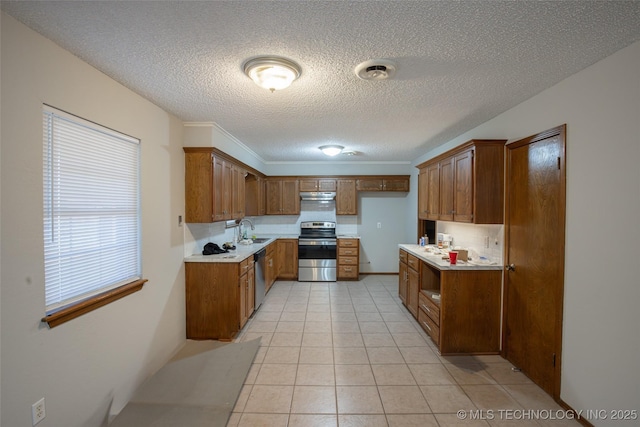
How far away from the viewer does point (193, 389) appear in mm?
2322

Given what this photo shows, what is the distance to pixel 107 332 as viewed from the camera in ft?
6.64

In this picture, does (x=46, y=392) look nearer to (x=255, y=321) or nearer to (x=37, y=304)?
(x=37, y=304)

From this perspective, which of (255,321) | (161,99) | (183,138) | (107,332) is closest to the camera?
(107,332)

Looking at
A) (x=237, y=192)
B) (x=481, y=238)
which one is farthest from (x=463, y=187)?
(x=237, y=192)

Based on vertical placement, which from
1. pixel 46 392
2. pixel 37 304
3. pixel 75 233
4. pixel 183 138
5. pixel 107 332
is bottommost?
pixel 46 392

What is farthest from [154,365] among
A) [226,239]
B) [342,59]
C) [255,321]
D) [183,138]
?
[342,59]

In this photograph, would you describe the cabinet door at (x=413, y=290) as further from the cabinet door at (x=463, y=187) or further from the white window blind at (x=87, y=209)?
the white window blind at (x=87, y=209)

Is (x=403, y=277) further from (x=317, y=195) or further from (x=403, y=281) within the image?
(x=317, y=195)

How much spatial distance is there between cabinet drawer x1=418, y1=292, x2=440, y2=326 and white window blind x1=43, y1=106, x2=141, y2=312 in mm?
3032

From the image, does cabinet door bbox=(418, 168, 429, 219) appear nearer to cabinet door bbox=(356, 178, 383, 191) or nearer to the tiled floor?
cabinet door bbox=(356, 178, 383, 191)

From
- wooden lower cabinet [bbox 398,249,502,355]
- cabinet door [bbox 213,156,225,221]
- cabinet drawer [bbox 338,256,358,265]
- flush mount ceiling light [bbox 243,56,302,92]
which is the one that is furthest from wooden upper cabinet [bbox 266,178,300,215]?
flush mount ceiling light [bbox 243,56,302,92]

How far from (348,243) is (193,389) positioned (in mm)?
3809

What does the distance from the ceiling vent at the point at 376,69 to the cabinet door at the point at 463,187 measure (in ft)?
5.01

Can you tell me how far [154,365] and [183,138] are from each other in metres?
2.42
